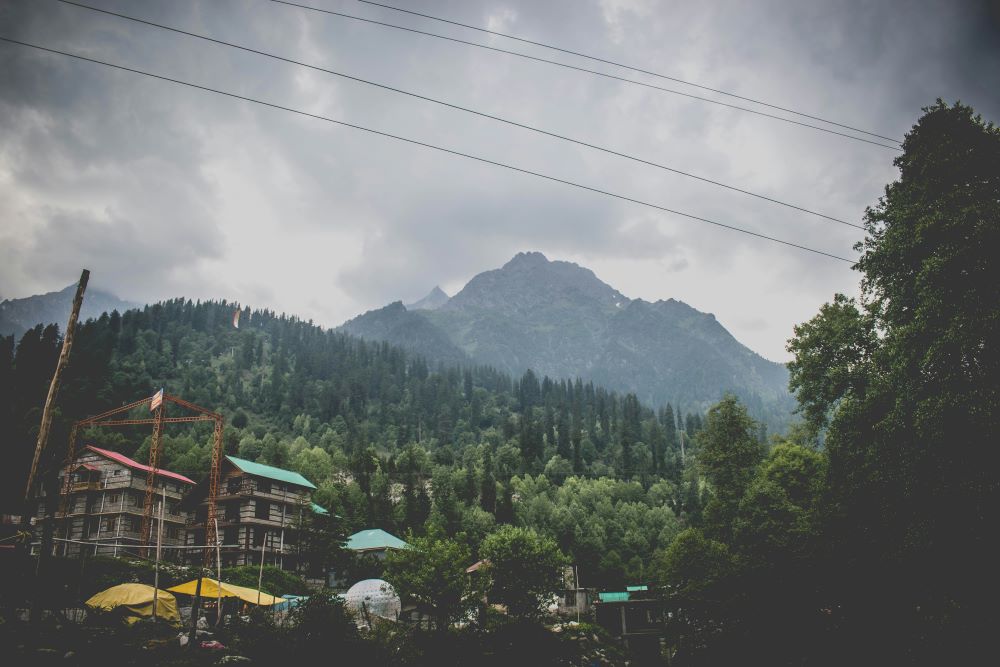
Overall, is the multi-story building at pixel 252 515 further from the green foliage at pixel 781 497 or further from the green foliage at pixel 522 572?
the green foliage at pixel 781 497

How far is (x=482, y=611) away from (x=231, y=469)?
38496mm

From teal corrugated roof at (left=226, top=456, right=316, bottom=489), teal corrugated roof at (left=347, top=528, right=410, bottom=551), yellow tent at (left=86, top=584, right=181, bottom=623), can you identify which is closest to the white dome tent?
yellow tent at (left=86, top=584, right=181, bottom=623)

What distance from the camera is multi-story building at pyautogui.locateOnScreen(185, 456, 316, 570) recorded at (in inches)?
2349

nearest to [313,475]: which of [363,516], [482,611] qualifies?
[363,516]

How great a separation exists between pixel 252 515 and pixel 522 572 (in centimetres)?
3318

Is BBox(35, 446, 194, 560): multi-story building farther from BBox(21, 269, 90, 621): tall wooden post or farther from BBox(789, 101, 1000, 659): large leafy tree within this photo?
BBox(789, 101, 1000, 659): large leafy tree

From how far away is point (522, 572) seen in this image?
40.8 meters

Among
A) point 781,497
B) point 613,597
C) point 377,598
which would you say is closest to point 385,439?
point 613,597

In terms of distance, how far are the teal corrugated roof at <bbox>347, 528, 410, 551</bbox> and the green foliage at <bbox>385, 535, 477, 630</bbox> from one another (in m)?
22.0

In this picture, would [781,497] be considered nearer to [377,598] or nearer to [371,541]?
[377,598]

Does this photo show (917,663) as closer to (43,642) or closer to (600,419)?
(43,642)

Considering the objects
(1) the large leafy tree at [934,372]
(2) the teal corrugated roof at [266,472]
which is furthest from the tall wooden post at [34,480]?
(2) the teal corrugated roof at [266,472]

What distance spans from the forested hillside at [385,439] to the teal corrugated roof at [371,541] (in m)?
2.35

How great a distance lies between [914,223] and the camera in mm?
21188
